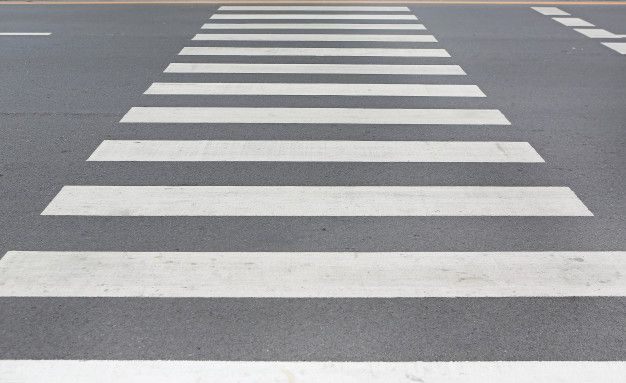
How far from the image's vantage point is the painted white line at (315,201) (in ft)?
18.9

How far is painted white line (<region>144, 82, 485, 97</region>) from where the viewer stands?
9.09 meters

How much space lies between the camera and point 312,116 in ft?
26.9

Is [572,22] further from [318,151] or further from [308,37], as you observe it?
[318,151]

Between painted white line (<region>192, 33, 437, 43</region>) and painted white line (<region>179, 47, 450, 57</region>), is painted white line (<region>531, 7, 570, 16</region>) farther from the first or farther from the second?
painted white line (<region>179, 47, 450, 57</region>)

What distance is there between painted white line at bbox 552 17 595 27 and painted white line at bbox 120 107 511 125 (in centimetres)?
594

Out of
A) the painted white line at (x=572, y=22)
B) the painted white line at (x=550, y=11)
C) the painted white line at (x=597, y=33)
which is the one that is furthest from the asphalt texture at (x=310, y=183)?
the painted white line at (x=550, y=11)

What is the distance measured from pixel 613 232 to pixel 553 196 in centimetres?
75

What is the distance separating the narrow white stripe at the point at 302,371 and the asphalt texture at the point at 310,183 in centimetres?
8

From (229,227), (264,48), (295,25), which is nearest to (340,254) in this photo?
(229,227)

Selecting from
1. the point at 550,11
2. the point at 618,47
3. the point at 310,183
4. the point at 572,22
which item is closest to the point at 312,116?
the point at 310,183

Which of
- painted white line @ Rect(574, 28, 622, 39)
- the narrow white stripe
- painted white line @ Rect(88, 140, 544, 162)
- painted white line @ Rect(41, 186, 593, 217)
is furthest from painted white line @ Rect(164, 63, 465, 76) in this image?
the narrow white stripe

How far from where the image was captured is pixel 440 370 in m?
3.86

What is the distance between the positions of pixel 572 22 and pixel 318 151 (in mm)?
8388

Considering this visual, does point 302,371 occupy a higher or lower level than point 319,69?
higher
